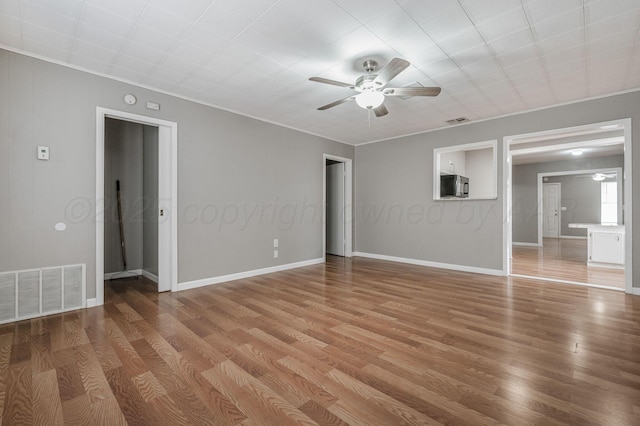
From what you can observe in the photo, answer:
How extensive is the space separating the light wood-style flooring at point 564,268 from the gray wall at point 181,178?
4060 mm

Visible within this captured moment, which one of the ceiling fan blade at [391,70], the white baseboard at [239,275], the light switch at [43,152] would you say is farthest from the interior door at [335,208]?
the light switch at [43,152]

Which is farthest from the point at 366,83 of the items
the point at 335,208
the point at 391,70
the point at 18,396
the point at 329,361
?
the point at 335,208

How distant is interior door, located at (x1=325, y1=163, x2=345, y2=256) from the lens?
6.95 metres

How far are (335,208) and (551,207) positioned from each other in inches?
355

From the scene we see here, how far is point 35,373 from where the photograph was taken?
1.93 meters

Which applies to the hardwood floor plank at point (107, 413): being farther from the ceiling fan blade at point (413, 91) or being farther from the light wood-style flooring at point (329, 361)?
the ceiling fan blade at point (413, 91)

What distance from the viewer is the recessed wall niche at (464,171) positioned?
206 inches

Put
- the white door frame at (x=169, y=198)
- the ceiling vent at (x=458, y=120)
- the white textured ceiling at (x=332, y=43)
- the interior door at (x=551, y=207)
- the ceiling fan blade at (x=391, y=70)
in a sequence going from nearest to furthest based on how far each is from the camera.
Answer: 1. the white textured ceiling at (x=332, y=43)
2. the ceiling fan blade at (x=391, y=70)
3. the white door frame at (x=169, y=198)
4. the ceiling vent at (x=458, y=120)
5. the interior door at (x=551, y=207)

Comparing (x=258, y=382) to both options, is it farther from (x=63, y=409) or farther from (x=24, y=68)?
(x=24, y=68)

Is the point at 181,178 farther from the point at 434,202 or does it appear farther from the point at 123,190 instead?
the point at 434,202

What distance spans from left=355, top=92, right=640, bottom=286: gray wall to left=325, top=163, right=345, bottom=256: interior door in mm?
383

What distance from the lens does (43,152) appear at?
3023 millimetres

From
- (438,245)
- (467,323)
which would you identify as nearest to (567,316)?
(467,323)

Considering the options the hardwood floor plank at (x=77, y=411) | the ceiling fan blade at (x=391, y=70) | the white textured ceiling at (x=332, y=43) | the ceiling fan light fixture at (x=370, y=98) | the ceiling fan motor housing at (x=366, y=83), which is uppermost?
the white textured ceiling at (x=332, y=43)
